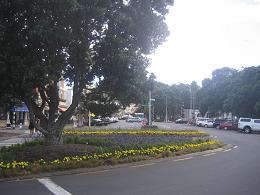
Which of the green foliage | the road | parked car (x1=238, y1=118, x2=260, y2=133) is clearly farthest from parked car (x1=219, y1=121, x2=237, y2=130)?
the road

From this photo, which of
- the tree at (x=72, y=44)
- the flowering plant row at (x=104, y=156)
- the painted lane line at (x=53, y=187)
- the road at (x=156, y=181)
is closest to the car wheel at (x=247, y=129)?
the flowering plant row at (x=104, y=156)

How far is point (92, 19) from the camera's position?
1736 cm

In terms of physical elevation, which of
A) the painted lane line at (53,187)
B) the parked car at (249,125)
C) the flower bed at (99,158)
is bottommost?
the painted lane line at (53,187)

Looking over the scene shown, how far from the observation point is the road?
40.5ft

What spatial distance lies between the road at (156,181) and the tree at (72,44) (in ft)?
11.4

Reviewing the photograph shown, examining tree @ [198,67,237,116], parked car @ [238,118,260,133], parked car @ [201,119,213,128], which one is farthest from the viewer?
tree @ [198,67,237,116]

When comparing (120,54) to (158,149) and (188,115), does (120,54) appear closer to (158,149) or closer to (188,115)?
(158,149)

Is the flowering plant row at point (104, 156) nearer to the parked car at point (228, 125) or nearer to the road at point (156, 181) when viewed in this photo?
the road at point (156, 181)

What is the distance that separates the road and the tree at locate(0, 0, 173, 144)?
3488mm

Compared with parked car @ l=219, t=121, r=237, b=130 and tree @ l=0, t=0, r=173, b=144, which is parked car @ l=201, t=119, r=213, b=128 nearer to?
parked car @ l=219, t=121, r=237, b=130

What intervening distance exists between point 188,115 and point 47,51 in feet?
333

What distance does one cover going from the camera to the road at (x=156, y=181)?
40.5 ft

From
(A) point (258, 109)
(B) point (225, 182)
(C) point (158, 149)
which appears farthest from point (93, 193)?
(A) point (258, 109)

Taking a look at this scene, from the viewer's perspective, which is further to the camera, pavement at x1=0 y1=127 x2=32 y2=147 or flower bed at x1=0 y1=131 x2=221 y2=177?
pavement at x1=0 y1=127 x2=32 y2=147
